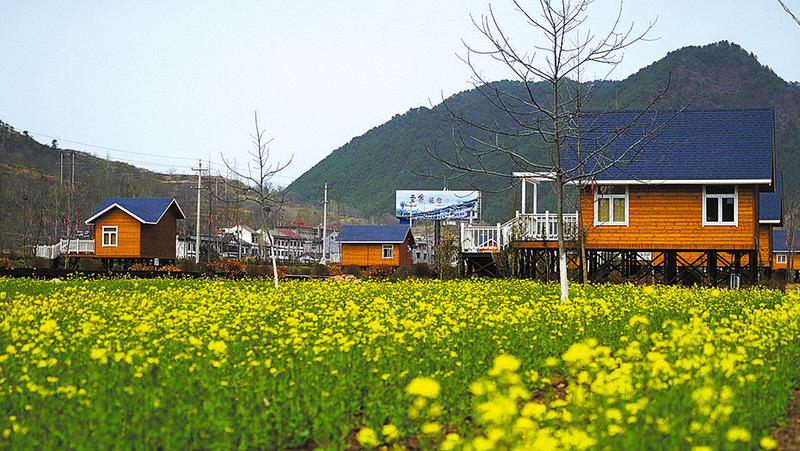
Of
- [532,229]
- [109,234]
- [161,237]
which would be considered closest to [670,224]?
[532,229]

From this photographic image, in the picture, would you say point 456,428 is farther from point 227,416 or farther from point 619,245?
point 619,245

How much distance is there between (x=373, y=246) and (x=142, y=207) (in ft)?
59.3

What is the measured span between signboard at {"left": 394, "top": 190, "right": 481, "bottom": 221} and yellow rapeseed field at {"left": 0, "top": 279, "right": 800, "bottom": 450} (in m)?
51.2

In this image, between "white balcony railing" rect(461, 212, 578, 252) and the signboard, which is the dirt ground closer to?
"white balcony railing" rect(461, 212, 578, 252)

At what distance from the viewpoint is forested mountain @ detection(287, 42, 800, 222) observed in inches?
4840

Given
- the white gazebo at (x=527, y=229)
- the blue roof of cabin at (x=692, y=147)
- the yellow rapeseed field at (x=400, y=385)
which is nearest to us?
the yellow rapeseed field at (x=400, y=385)

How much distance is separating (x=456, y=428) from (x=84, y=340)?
16.7 ft

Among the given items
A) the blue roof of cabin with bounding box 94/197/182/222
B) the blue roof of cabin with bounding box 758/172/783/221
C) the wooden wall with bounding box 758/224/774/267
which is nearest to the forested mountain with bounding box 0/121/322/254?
the blue roof of cabin with bounding box 94/197/182/222

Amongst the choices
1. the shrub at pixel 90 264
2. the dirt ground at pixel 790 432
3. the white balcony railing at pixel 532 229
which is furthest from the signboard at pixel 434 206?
the dirt ground at pixel 790 432

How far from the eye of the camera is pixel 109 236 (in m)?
44.4

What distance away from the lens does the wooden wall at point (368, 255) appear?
189ft

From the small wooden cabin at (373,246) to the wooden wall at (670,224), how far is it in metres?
32.3

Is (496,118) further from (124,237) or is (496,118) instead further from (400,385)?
(400,385)

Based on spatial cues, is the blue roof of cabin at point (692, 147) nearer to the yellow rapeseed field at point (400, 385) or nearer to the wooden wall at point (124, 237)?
the yellow rapeseed field at point (400, 385)
